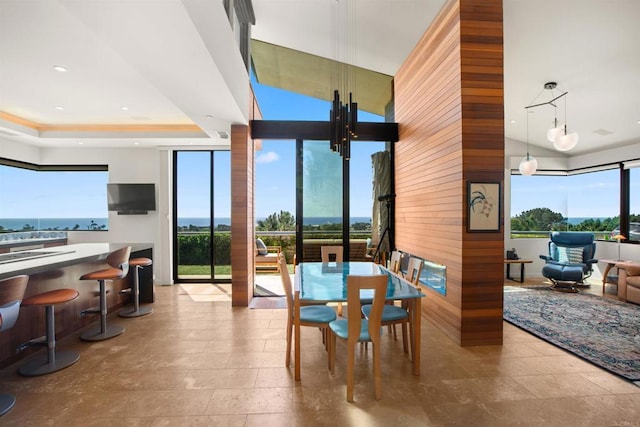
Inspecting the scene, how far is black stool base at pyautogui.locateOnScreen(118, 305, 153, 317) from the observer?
418 centimetres

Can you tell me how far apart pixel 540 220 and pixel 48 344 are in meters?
8.78

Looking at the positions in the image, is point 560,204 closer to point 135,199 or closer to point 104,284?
point 104,284

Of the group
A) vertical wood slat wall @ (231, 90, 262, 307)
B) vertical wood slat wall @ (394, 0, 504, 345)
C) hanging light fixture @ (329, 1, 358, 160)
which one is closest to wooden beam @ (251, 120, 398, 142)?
vertical wood slat wall @ (231, 90, 262, 307)

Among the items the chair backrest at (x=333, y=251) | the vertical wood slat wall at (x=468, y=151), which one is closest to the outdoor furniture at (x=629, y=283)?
the vertical wood slat wall at (x=468, y=151)

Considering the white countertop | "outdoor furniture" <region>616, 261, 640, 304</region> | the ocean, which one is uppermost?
the ocean

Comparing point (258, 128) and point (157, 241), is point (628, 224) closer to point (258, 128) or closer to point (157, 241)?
point (258, 128)

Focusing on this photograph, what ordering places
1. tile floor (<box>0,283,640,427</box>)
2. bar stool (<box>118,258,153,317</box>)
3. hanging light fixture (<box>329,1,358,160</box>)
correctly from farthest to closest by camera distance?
bar stool (<box>118,258,153,317</box>), hanging light fixture (<box>329,1,358,160</box>), tile floor (<box>0,283,640,427</box>)

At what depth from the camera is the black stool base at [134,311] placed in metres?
A: 4.18

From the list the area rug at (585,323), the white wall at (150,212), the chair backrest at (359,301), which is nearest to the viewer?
the chair backrest at (359,301)

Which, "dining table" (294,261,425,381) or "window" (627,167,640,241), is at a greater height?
"window" (627,167,640,241)

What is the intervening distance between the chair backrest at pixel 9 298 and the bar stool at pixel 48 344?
436mm

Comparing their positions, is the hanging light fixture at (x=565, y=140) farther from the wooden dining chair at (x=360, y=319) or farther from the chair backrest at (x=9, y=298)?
the chair backrest at (x=9, y=298)

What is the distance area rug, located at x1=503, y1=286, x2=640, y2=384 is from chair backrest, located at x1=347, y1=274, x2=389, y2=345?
223cm

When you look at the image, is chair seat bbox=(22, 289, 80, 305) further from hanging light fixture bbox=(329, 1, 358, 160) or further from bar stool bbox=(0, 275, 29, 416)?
hanging light fixture bbox=(329, 1, 358, 160)
